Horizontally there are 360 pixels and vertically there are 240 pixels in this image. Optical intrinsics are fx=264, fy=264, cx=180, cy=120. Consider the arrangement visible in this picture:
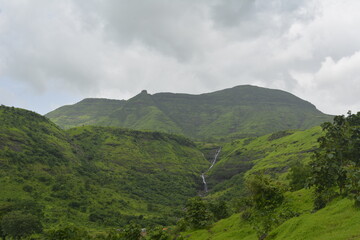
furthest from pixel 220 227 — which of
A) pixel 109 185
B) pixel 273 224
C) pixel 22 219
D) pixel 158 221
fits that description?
pixel 109 185

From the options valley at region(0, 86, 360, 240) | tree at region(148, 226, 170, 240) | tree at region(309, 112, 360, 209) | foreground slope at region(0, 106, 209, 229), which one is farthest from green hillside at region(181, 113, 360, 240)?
foreground slope at region(0, 106, 209, 229)

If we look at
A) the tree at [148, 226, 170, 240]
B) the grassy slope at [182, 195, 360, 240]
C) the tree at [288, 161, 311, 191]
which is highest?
the tree at [288, 161, 311, 191]

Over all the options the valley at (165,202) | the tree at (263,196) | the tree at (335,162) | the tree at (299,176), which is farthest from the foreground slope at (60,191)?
the tree at (335,162)

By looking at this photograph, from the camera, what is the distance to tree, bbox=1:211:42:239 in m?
82.2

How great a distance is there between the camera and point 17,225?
83.4 meters

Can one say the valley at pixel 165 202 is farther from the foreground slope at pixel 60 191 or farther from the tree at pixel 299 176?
the foreground slope at pixel 60 191

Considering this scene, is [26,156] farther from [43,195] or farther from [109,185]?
[109,185]

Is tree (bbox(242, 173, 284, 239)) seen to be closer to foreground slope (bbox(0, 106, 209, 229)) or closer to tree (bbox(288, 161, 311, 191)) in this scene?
tree (bbox(288, 161, 311, 191))

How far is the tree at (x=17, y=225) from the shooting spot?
82188 millimetres

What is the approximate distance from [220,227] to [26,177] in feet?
422

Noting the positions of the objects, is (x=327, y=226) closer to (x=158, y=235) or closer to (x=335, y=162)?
(x=335, y=162)

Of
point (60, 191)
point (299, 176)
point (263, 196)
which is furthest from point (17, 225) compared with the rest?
point (299, 176)

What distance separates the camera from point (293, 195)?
53312 millimetres

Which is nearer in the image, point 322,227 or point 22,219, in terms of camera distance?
point 322,227
